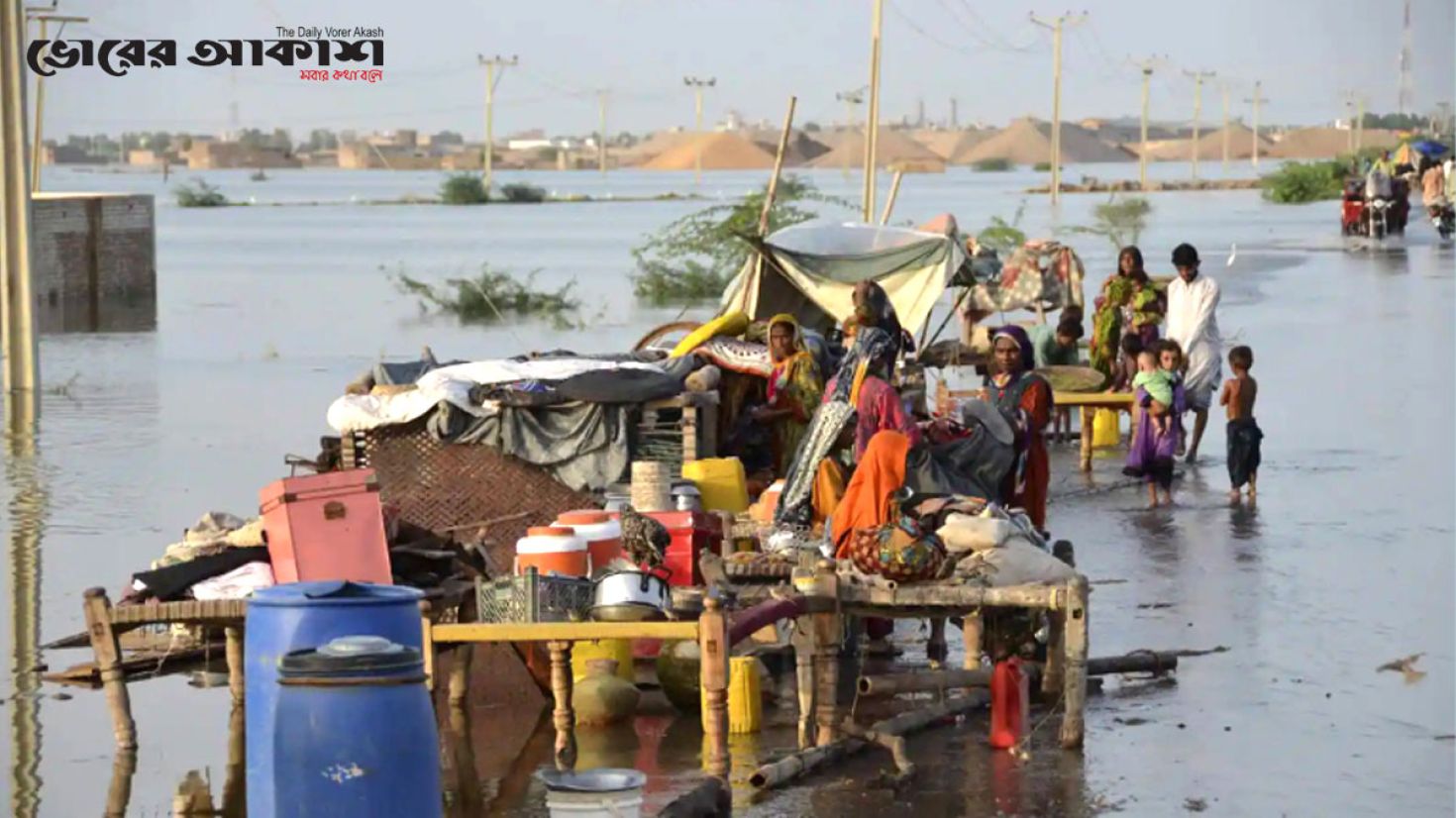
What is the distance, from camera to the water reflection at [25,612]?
25.9 ft

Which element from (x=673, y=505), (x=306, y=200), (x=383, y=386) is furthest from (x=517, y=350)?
(x=306, y=200)

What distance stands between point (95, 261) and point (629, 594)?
2975 centimetres

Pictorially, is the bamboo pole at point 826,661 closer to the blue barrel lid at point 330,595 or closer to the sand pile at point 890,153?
the blue barrel lid at point 330,595

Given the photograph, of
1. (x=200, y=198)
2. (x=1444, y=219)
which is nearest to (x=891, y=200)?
(x=1444, y=219)

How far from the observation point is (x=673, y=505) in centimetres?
1044

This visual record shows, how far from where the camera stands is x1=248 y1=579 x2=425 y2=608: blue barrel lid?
6488mm

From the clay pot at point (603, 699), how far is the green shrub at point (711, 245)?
68.5 ft

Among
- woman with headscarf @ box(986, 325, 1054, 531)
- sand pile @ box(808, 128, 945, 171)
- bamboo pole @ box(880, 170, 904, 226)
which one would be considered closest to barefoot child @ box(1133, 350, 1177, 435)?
woman with headscarf @ box(986, 325, 1054, 531)

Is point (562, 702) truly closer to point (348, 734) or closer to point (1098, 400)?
point (348, 734)

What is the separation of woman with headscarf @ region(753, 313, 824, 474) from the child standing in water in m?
2.94

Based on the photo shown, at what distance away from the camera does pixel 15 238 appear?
61.7 feet

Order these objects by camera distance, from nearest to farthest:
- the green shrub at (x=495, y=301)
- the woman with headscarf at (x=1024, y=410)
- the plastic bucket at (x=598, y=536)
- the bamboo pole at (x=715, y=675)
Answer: the bamboo pole at (x=715, y=675) < the plastic bucket at (x=598, y=536) < the woman with headscarf at (x=1024, y=410) < the green shrub at (x=495, y=301)

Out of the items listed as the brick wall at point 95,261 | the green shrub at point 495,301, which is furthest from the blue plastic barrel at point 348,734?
the green shrub at point 495,301

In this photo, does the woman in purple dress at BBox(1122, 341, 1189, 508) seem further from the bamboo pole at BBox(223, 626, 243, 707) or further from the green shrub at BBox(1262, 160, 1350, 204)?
the green shrub at BBox(1262, 160, 1350, 204)
